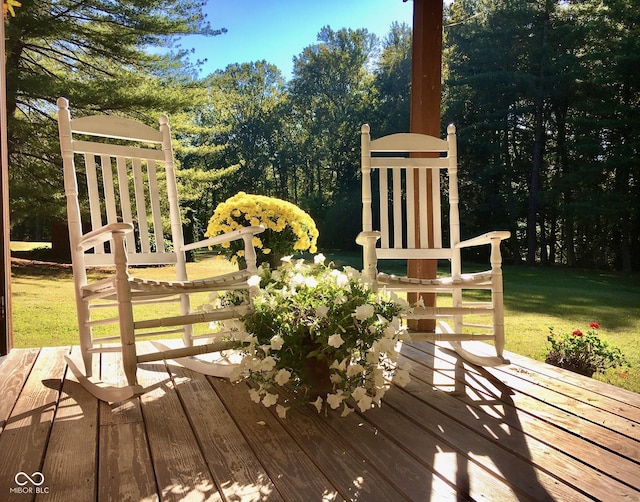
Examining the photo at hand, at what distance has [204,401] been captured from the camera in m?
1.72

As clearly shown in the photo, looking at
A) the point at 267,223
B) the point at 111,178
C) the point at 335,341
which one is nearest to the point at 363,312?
the point at 335,341

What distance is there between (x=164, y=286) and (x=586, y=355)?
1.78 metres

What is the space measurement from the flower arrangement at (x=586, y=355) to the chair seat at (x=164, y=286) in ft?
4.69

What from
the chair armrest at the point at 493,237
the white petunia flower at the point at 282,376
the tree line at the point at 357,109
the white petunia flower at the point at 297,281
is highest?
the tree line at the point at 357,109

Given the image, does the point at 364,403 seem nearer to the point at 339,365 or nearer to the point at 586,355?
the point at 339,365

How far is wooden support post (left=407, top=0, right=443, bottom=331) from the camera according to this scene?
2.64 metres

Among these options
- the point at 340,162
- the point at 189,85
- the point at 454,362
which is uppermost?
the point at 189,85

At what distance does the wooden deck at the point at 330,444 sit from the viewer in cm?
111

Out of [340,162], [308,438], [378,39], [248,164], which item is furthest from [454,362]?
[378,39]

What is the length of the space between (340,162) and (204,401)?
7.11 feet

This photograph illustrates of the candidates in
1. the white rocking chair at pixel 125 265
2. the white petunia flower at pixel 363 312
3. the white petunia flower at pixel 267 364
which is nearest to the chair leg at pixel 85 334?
the white rocking chair at pixel 125 265

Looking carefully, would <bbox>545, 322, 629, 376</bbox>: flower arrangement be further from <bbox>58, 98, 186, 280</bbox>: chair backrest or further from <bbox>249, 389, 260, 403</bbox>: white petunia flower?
<bbox>58, 98, 186, 280</bbox>: chair backrest

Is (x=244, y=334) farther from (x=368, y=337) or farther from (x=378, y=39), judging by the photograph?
(x=378, y=39)

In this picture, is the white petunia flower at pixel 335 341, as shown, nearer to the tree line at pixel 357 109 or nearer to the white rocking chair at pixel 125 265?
the white rocking chair at pixel 125 265
